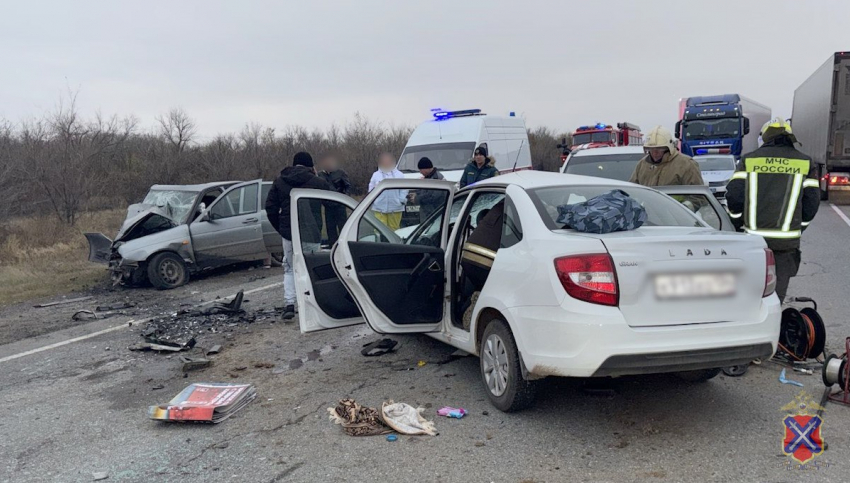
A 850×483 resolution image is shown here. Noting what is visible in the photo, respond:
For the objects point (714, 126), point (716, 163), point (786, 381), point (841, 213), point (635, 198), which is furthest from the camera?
point (714, 126)

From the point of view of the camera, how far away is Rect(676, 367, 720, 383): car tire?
4645 millimetres

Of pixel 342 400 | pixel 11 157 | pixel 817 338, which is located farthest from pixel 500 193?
pixel 11 157

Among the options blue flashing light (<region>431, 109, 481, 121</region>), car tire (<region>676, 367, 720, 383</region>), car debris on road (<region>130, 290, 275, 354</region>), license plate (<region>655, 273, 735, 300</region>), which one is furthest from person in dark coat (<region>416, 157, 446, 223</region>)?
blue flashing light (<region>431, 109, 481, 121</region>)

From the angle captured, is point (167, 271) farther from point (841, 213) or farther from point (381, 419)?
point (841, 213)

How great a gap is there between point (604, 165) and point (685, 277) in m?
7.26

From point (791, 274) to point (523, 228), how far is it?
101 inches

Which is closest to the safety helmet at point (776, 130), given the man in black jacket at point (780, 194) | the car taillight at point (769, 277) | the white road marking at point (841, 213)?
the man in black jacket at point (780, 194)

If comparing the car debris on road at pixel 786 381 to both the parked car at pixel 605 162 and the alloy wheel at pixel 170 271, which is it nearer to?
the parked car at pixel 605 162

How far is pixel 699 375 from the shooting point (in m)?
4.71

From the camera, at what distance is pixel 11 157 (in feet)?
53.0

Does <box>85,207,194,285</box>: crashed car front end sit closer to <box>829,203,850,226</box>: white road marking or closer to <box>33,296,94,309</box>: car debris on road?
<box>33,296,94,309</box>: car debris on road

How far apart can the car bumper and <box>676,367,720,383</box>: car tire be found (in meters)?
0.80

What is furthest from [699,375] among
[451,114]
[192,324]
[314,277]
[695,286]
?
[451,114]

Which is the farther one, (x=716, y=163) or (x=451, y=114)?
(x=716, y=163)
